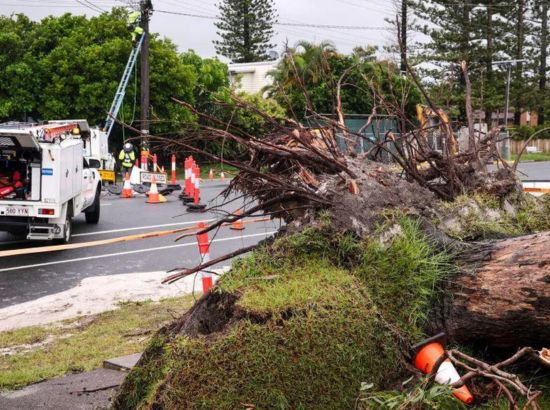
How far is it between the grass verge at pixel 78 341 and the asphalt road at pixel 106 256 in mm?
1322

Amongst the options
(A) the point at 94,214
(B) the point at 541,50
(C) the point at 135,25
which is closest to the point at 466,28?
(B) the point at 541,50

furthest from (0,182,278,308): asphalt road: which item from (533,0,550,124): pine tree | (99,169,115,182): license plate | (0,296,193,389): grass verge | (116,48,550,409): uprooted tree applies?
(533,0,550,124): pine tree

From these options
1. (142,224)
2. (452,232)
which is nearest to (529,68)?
(142,224)

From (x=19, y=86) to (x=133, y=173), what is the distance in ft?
37.7

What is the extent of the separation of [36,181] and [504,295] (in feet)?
29.6

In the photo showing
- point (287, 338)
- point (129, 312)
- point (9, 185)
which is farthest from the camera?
point (9, 185)

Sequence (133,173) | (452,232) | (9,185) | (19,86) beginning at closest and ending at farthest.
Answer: (452,232)
(9,185)
(133,173)
(19,86)

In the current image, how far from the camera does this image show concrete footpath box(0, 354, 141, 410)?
4.67 m

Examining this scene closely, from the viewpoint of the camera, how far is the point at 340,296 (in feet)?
11.7

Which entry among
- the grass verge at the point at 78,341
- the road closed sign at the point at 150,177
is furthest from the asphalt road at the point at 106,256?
the road closed sign at the point at 150,177

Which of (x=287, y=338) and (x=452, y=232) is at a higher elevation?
(x=452, y=232)

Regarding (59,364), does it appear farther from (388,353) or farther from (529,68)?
(529,68)

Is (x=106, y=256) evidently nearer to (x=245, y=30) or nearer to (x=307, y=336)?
(x=307, y=336)

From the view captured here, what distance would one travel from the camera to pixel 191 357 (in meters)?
3.46
